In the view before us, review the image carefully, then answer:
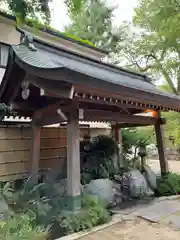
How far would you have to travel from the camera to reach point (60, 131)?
6.88 meters

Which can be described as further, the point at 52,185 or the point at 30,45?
the point at 52,185

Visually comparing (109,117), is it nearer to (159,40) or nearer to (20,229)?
(20,229)

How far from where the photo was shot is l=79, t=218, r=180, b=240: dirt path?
338cm

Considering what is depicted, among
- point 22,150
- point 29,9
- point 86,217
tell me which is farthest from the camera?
point 22,150

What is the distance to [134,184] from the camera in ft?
18.1

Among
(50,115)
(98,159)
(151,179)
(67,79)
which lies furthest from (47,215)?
(151,179)

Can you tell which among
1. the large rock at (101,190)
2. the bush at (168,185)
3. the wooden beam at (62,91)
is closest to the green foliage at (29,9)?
the wooden beam at (62,91)

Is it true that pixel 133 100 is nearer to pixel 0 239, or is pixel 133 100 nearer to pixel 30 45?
pixel 30 45

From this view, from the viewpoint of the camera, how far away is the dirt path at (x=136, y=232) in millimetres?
3379

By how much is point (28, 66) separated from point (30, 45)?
1301mm

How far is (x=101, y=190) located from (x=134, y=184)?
1.17 m

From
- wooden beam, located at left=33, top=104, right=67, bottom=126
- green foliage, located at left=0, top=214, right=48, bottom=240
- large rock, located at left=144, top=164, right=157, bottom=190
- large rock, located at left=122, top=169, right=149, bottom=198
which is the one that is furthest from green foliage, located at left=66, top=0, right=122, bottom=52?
green foliage, located at left=0, top=214, right=48, bottom=240

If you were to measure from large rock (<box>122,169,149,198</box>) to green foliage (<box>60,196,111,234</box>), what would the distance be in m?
1.55

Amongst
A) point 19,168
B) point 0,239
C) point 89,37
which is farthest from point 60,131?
point 89,37
